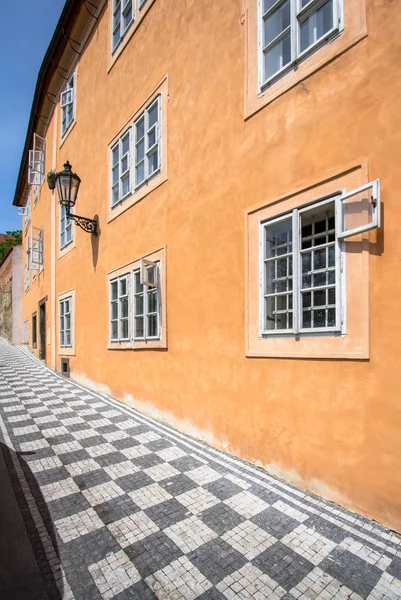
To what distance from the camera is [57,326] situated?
1131 cm

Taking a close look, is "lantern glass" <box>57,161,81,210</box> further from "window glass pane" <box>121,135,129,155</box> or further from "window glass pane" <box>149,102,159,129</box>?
"window glass pane" <box>149,102,159,129</box>

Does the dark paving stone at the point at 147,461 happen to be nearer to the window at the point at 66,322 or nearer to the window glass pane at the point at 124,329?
the window glass pane at the point at 124,329

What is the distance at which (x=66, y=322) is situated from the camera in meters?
10.6

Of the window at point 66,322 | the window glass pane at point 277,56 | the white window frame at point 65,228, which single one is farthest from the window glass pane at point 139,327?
the white window frame at point 65,228

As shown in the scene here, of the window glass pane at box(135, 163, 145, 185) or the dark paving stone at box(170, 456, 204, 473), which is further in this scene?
the window glass pane at box(135, 163, 145, 185)

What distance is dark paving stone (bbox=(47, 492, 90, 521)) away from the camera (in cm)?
290

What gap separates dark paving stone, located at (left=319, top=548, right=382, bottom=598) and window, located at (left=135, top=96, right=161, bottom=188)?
5.53 meters

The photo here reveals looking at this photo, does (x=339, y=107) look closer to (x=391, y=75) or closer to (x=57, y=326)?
(x=391, y=75)

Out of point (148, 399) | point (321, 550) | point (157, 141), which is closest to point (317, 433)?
point (321, 550)

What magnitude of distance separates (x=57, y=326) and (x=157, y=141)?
7.76 metres

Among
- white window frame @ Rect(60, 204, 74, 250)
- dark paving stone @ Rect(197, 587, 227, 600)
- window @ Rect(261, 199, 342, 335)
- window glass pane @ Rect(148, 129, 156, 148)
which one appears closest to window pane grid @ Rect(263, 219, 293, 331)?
window @ Rect(261, 199, 342, 335)

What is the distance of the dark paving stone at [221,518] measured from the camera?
271 centimetres

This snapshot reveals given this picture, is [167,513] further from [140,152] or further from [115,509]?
[140,152]

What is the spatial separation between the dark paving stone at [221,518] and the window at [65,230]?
29.7ft
